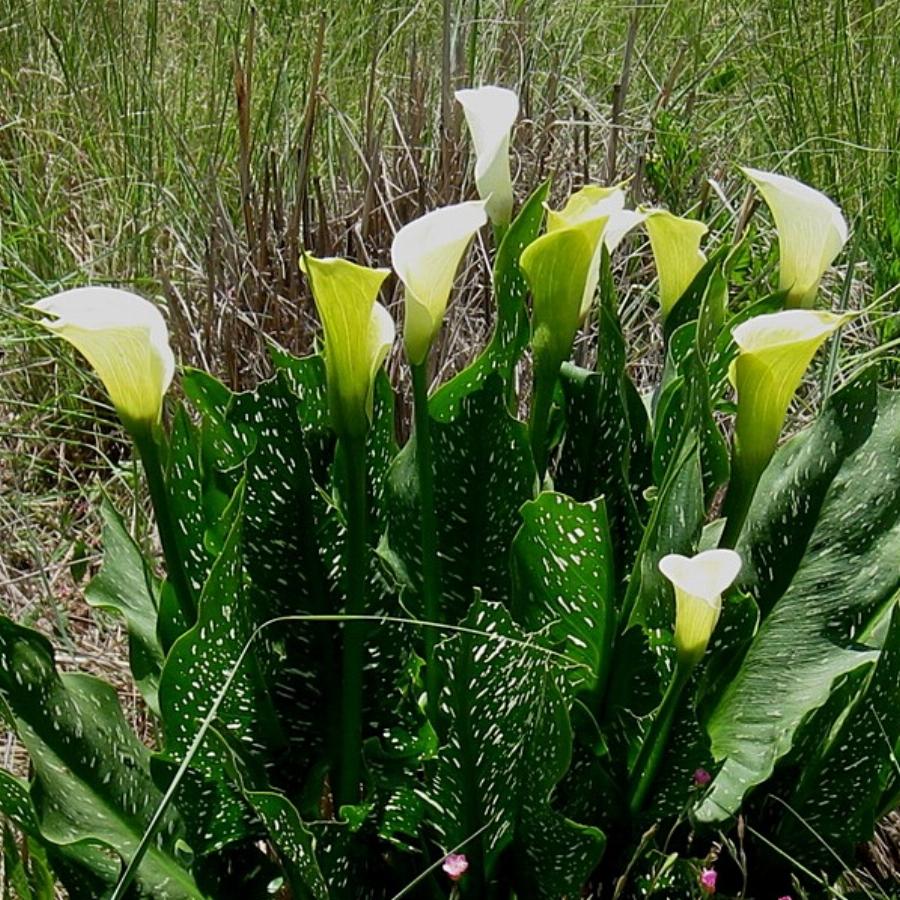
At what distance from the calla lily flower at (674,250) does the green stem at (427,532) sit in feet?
0.70

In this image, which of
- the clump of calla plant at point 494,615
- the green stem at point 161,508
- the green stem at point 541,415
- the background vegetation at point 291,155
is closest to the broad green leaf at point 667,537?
the clump of calla plant at point 494,615

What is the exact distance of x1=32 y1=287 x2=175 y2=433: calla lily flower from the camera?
75 centimetres

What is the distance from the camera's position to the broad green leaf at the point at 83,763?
2.71 feet

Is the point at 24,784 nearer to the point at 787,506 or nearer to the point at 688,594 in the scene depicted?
the point at 688,594

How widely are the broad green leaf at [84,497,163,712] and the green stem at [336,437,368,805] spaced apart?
15cm

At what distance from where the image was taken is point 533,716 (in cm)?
82

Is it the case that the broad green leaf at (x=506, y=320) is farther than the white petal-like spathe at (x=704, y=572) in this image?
Yes

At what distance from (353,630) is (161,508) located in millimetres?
151

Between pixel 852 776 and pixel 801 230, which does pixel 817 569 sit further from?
pixel 801 230

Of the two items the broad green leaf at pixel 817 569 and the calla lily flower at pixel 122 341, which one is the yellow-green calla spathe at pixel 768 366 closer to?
the broad green leaf at pixel 817 569

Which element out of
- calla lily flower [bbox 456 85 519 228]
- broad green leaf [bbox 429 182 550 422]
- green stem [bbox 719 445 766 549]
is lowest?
green stem [bbox 719 445 766 549]

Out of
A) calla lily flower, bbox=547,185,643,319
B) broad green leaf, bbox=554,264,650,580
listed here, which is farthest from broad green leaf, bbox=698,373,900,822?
calla lily flower, bbox=547,185,643,319

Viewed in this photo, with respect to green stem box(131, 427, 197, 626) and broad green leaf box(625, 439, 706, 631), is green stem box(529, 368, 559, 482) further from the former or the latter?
green stem box(131, 427, 197, 626)

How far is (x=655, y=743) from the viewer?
34.6 inches
